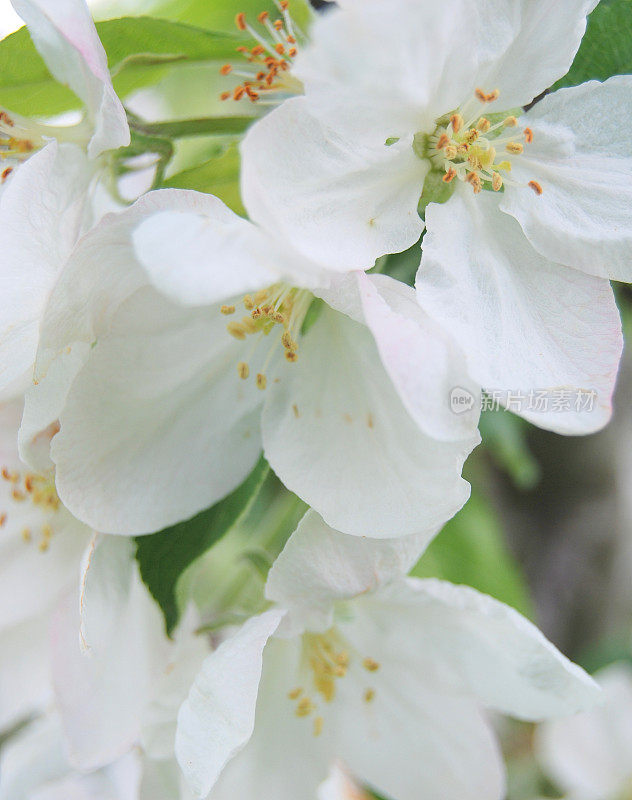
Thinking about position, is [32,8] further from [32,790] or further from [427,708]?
[32,790]

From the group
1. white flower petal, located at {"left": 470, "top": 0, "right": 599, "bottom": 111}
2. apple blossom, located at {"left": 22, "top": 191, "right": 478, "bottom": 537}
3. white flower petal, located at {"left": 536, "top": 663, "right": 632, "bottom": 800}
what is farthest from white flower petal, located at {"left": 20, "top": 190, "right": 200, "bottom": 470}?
white flower petal, located at {"left": 536, "top": 663, "right": 632, "bottom": 800}

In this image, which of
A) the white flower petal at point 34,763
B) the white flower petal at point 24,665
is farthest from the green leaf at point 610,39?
the white flower petal at point 34,763

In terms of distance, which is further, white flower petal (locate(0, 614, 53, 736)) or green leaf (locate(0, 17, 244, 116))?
white flower petal (locate(0, 614, 53, 736))

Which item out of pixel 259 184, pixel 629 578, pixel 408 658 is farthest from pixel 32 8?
pixel 629 578

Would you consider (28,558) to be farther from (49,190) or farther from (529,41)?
(529,41)

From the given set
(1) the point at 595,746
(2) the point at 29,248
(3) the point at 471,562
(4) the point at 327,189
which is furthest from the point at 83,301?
(1) the point at 595,746

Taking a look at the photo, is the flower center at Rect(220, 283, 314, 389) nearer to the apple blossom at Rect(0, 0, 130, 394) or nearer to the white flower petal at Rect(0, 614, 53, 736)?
the apple blossom at Rect(0, 0, 130, 394)
